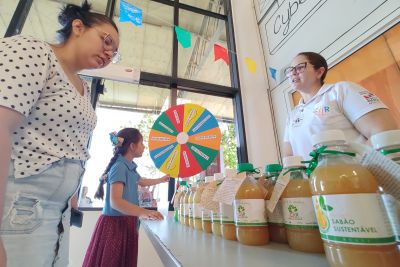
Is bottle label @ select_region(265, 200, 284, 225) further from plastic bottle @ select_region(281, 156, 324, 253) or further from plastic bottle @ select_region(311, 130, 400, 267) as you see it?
plastic bottle @ select_region(311, 130, 400, 267)

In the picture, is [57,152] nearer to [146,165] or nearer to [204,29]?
[146,165]

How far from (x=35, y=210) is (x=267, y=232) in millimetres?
590

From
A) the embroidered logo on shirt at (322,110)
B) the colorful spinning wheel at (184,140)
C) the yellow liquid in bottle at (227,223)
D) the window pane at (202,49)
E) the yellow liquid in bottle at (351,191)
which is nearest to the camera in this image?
the yellow liquid in bottle at (351,191)

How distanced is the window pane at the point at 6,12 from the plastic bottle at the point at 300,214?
2722 millimetres

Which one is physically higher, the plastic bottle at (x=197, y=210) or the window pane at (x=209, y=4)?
the window pane at (x=209, y=4)

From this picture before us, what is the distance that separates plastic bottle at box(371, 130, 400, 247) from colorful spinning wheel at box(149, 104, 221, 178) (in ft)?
3.64

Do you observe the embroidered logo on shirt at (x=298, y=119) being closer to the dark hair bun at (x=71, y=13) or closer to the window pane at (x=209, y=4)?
the dark hair bun at (x=71, y=13)

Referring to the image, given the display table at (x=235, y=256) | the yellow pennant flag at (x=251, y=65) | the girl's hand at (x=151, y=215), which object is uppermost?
the yellow pennant flag at (x=251, y=65)

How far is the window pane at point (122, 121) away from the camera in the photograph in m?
1.91

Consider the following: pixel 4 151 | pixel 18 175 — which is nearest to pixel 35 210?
pixel 18 175

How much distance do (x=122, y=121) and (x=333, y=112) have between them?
201 centimetres

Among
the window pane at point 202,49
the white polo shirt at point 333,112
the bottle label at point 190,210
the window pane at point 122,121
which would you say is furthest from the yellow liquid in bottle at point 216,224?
the window pane at point 202,49

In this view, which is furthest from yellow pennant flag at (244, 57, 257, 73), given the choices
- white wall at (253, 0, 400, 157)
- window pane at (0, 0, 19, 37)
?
window pane at (0, 0, 19, 37)

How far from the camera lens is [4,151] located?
41 centimetres
